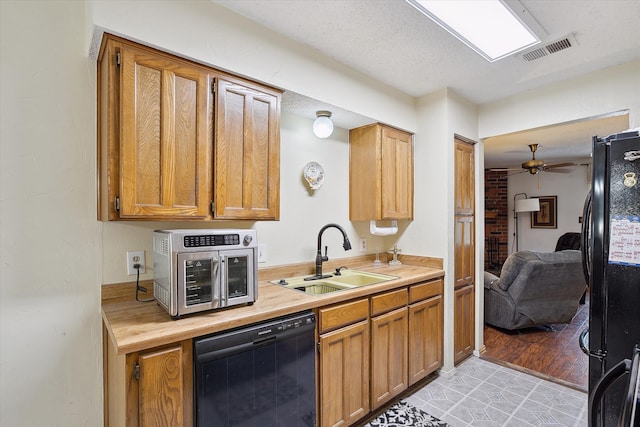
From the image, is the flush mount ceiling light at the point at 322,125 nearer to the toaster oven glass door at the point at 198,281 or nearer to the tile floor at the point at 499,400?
the toaster oven glass door at the point at 198,281

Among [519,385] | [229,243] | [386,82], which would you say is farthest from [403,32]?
[519,385]

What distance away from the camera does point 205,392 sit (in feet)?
4.45

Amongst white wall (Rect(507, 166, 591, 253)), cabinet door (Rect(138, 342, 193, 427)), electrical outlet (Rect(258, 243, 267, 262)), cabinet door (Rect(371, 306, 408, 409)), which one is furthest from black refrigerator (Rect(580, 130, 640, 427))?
white wall (Rect(507, 166, 591, 253))

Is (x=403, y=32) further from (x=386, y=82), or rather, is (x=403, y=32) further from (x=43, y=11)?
(x=43, y=11)

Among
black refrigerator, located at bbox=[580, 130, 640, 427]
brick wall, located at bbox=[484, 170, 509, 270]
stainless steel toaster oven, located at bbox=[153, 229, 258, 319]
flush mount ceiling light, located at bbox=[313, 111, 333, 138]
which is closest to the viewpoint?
black refrigerator, located at bbox=[580, 130, 640, 427]

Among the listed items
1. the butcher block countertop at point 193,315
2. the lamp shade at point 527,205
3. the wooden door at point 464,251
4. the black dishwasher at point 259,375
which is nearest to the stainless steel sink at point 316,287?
the butcher block countertop at point 193,315

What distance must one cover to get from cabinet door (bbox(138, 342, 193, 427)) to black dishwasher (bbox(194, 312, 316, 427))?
0.14 feet

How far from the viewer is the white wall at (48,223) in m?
1.44

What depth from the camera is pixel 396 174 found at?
283 centimetres

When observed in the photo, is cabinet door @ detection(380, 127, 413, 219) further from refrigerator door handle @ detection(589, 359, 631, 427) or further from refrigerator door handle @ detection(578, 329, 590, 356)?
refrigerator door handle @ detection(589, 359, 631, 427)

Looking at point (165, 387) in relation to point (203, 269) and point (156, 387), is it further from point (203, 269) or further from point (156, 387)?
point (203, 269)

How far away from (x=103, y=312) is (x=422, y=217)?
8.13 feet

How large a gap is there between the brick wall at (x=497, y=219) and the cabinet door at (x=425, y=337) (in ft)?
17.1

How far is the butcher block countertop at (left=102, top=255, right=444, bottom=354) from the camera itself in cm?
126
